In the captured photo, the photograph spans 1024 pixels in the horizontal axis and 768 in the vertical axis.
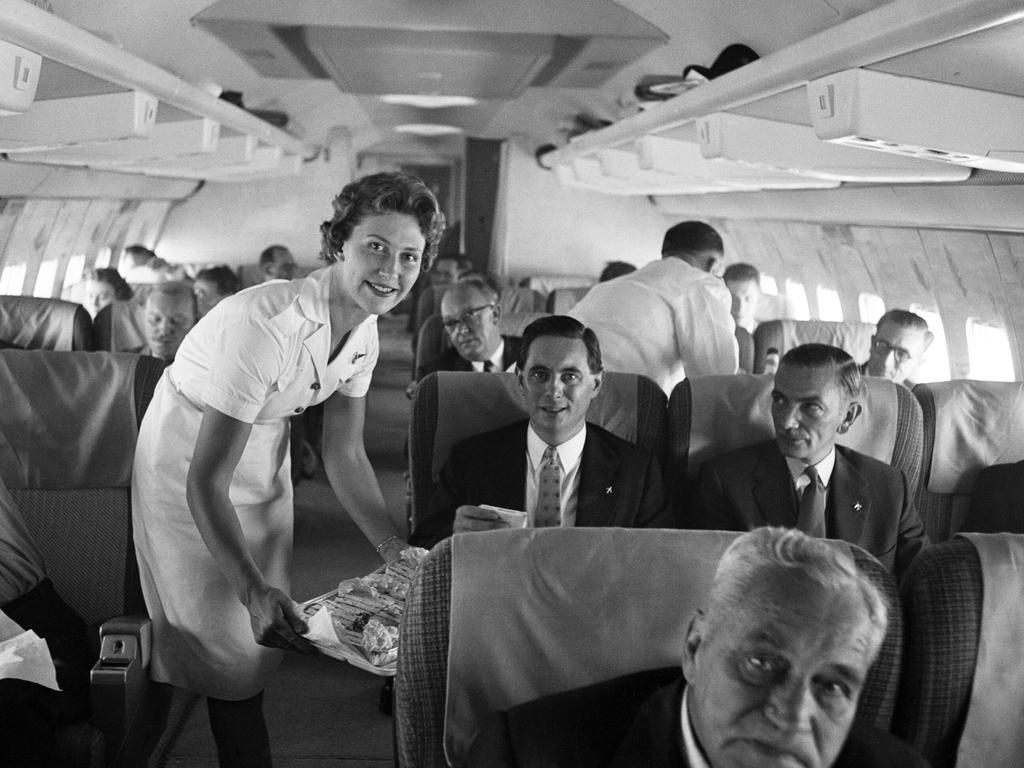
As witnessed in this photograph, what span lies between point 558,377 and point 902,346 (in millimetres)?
2789

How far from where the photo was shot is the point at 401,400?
11547 millimetres

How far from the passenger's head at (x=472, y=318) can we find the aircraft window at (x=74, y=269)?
280 inches

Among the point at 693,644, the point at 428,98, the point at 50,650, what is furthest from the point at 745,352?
the point at 693,644

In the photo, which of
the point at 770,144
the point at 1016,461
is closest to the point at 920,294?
the point at 770,144

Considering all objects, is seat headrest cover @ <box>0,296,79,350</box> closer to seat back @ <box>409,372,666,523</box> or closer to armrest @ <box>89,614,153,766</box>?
seat back @ <box>409,372,666,523</box>

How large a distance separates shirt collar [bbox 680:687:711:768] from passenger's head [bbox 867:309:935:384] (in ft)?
13.6

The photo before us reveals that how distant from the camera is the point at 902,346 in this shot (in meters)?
5.29

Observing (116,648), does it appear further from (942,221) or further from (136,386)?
(942,221)

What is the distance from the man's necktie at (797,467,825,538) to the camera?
3266 millimetres

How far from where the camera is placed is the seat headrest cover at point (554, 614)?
1.71m

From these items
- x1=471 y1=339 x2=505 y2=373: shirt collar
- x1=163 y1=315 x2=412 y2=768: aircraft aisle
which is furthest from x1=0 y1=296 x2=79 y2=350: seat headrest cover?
x1=471 y1=339 x2=505 y2=373: shirt collar

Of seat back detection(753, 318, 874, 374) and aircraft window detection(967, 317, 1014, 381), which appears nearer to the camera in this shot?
aircraft window detection(967, 317, 1014, 381)

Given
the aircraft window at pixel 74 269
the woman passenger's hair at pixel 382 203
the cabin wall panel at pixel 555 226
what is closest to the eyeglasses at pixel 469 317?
the woman passenger's hair at pixel 382 203

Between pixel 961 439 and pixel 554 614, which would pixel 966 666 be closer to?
pixel 554 614
